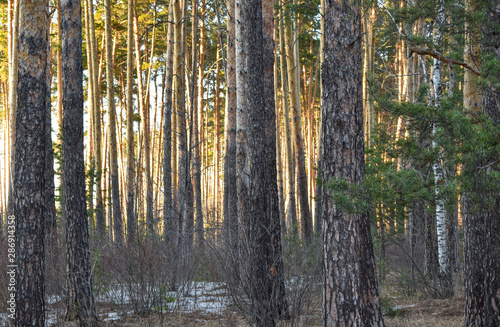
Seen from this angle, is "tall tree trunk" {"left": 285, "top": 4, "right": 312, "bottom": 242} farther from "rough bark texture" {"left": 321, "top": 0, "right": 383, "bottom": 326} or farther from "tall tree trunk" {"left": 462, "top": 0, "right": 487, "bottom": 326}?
"rough bark texture" {"left": 321, "top": 0, "right": 383, "bottom": 326}

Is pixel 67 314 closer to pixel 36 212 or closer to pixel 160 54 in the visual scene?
pixel 36 212

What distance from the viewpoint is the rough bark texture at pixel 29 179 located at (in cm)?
450

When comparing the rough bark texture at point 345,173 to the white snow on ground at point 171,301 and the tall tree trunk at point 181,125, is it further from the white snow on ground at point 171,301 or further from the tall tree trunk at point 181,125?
the tall tree trunk at point 181,125

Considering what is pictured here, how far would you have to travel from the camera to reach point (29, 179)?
4.52 metres

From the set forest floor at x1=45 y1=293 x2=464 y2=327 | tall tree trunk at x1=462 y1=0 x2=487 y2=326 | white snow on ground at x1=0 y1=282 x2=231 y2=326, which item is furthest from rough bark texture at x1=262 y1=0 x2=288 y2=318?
tall tree trunk at x1=462 y1=0 x2=487 y2=326

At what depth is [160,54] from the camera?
23125 mm

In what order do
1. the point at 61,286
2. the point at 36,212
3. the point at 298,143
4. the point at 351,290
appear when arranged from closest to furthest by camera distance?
1. the point at 351,290
2. the point at 36,212
3. the point at 61,286
4. the point at 298,143

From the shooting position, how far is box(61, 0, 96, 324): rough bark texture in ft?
18.5

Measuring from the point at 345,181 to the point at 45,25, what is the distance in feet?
12.2

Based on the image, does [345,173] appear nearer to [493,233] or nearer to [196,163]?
[493,233]

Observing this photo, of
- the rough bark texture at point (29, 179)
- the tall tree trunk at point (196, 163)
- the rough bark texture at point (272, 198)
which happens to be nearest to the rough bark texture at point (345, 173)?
the rough bark texture at point (272, 198)

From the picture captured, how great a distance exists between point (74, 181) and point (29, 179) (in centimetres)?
123

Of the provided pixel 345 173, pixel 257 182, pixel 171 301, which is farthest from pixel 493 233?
pixel 171 301

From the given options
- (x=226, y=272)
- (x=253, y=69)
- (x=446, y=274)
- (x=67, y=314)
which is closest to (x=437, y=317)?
(x=446, y=274)
